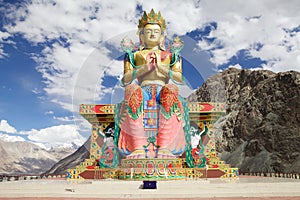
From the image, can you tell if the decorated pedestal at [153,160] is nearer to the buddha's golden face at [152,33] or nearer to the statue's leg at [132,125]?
the statue's leg at [132,125]

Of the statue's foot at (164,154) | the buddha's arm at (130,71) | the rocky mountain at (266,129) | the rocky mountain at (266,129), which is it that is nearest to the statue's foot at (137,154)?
the statue's foot at (164,154)

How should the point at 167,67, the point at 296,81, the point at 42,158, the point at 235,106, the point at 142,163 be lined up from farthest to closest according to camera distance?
1. the point at 42,158
2. the point at 235,106
3. the point at 296,81
4. the point at 167,67
5. the point at 142,163

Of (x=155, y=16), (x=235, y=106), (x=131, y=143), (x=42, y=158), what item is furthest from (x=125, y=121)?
→ (x=42, y=158)

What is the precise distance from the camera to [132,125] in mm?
13602

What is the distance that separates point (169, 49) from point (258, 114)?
94.6ft

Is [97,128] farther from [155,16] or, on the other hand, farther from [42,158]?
[42,158]

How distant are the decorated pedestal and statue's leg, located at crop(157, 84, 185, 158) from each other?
2.26ft

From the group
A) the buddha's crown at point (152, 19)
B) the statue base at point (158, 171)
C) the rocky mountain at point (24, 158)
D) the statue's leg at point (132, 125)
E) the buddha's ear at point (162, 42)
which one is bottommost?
the rocky mountain at point (24, 158)

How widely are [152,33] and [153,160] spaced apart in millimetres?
6959

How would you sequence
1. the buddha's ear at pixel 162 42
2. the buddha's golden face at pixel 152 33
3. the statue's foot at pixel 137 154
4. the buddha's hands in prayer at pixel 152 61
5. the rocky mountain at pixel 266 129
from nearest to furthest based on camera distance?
the statue's foot at pixel 137 154 < the buddha's hands in prayer at pixel 152 61 < the buddha's golden face at pixel 152 33 < the buddha's ear at pixel 162 42 < the rocky mountain at pixel 266 129

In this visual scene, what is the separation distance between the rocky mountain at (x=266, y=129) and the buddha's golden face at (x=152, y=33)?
12.0 m

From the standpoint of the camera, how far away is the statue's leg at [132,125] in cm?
1345

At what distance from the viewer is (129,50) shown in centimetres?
1552

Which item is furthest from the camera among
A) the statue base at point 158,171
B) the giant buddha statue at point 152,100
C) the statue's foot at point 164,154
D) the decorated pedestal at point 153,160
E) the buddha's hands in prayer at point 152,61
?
the buddha's hands in prayer at point 152,61
